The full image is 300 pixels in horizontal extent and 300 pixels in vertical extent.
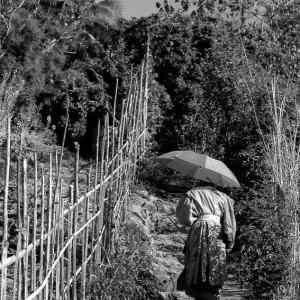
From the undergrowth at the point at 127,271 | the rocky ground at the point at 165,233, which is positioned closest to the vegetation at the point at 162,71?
the rocky ground at the point at 165,233

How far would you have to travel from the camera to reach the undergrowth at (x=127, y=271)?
537 centimetres

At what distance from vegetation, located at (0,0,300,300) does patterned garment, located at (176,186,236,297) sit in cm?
280

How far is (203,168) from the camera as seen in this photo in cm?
588

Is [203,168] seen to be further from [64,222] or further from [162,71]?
[162,71]

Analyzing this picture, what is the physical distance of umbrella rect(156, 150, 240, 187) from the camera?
18.9 feet

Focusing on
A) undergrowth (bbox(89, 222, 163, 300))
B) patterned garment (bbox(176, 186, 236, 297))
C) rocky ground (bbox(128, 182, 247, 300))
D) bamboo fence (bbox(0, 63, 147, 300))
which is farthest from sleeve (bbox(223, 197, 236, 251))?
bamboo fence (bbox(0, 63, 147, 300))

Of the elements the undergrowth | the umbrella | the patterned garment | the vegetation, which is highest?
the vegetation

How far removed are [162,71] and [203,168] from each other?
650 centimetres

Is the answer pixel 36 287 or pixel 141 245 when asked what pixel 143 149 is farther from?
pixel 36 287

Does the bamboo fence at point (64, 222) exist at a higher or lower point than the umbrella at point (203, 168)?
lower

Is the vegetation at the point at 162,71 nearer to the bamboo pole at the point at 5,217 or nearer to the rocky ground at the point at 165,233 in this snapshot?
the rocky ground at the point at 165,233

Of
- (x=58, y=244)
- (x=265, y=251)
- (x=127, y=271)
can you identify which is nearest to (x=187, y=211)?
(x=127, y=271)

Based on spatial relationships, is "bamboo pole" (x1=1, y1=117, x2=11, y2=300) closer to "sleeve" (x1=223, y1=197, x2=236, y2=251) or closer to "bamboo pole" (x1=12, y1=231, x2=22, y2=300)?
"bamboo pole" (x1=12, y1=231, x2=22, y2=300)

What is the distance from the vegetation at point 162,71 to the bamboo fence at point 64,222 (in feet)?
4.02
